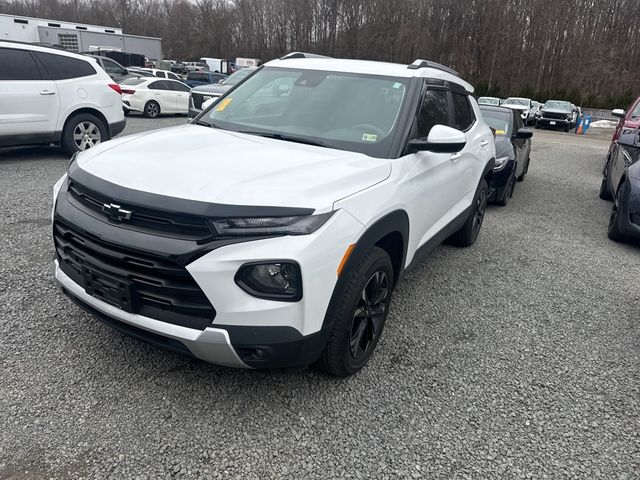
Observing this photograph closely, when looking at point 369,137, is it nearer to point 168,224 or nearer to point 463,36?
point 168,224

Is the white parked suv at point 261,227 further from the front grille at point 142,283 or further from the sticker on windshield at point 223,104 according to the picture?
the sticker on windshield at point 223,104

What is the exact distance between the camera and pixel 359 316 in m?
2.74

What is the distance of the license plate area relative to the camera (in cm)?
223

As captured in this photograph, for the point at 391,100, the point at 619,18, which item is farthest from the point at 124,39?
the point at 391,100

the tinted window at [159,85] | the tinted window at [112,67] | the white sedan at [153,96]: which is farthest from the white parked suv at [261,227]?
the tinted window at [112,67]

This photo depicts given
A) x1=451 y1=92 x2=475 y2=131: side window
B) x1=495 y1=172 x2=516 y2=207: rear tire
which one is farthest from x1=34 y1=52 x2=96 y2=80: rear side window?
x1=495 y1=172 x2=516 y2=207: rear tire

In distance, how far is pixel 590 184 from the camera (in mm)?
10008

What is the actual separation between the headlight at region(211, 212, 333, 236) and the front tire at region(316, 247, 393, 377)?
440 mm

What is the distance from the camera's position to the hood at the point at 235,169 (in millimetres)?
Answer: 2225

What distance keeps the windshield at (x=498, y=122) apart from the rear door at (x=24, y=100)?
702 cm

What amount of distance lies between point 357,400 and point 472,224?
10.3ft

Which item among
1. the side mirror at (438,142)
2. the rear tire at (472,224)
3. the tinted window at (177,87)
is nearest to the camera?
the side mirror at (438,142)

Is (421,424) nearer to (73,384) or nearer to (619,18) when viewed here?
(73,384)

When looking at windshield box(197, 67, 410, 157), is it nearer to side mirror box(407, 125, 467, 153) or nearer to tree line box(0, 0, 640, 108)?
side mirror box(407, 125, 467, 153)
